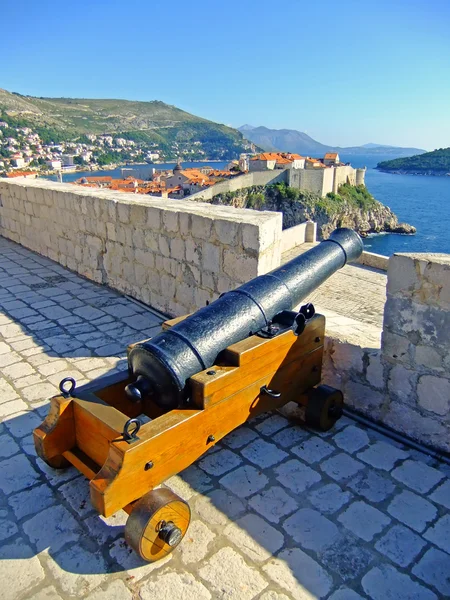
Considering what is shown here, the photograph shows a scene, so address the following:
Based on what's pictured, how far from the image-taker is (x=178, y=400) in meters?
2.08

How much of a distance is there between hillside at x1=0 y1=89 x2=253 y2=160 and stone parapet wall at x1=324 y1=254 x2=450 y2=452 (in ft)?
426

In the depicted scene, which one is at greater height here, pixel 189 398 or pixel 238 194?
pixel 189 398

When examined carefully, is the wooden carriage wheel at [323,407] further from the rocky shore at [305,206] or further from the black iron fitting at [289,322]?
the rocky shore at [305,206]

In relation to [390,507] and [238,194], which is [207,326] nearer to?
[390,507]

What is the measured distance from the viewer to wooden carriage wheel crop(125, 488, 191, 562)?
1835 millimetres

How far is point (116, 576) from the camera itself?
74.1 inches

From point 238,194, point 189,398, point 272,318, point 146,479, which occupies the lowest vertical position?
point 238,194

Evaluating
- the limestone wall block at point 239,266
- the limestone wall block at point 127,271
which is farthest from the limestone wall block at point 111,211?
the limestone wall block at point 239,266

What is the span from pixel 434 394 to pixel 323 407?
594 mm

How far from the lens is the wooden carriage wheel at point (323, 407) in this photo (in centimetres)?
273

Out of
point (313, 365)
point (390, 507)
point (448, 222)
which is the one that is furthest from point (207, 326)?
point (448, 222)

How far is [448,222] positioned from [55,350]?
73727mm

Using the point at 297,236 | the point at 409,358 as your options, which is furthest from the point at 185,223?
the point at 297,236

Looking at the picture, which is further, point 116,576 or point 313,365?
point 313,365
